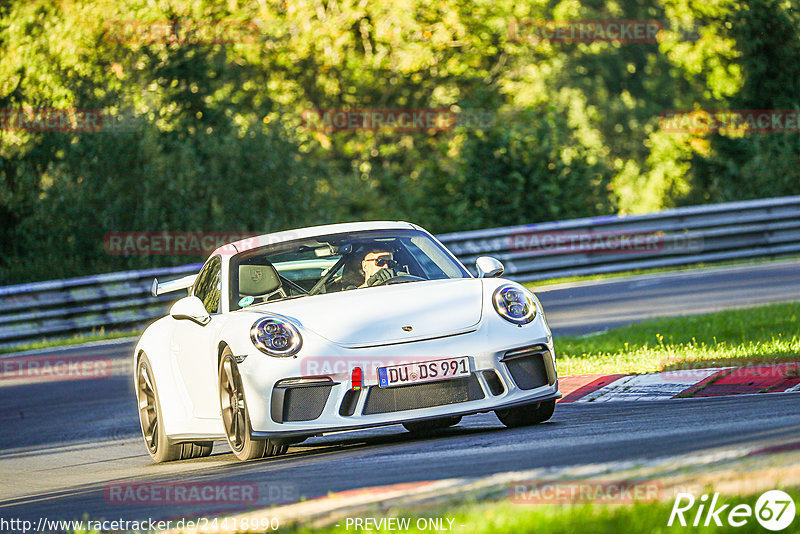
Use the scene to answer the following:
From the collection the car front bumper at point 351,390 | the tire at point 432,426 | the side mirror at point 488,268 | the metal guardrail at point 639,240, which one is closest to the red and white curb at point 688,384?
the tire at point 432,426

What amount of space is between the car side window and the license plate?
1.62 m

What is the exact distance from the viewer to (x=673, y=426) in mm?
7020

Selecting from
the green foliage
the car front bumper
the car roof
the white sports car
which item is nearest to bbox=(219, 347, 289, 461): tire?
the white sports car

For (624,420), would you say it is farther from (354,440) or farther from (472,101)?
(472,101)

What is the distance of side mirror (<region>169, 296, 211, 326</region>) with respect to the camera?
8.28m

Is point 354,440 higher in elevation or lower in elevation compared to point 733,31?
lower

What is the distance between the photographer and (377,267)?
8.59m

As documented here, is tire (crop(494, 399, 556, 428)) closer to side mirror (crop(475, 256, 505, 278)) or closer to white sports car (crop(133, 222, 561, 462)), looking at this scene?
white sports car (crop(133, 222, 561, 462))

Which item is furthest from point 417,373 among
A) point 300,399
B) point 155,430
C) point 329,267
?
point 155,430

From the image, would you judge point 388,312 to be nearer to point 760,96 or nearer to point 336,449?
point 336,449

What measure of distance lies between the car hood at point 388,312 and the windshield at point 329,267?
37 cm

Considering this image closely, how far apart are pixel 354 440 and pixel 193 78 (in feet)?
69.3

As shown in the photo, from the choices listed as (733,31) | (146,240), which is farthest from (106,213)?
(733,31)

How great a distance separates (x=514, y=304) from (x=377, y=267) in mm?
1129
